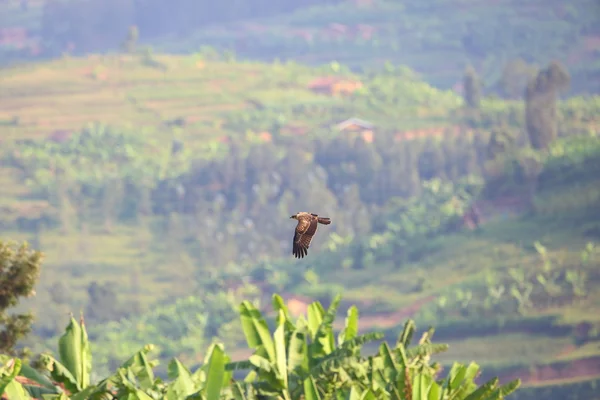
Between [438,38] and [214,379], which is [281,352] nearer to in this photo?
[214,379]


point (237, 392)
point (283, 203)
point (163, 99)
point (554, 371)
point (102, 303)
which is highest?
point (163, 99)

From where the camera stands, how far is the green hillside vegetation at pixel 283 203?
77625 millimetres

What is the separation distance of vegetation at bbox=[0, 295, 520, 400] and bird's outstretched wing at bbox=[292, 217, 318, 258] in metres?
3.11

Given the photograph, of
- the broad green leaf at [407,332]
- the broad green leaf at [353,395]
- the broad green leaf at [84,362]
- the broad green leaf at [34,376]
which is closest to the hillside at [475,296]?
the broad green leaf at [407,332]

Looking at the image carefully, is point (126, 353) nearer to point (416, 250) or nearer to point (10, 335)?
point (416, 250)

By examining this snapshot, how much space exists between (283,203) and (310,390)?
273 ft

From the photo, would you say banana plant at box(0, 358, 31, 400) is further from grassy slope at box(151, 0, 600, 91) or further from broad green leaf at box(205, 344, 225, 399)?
grassy slope at box(151, 0, 600, 91)

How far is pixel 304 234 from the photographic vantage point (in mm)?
14266

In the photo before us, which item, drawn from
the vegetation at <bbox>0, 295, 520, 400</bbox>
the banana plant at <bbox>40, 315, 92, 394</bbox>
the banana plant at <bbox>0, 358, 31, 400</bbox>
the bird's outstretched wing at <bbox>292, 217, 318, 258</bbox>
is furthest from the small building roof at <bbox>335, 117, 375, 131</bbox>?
the bird's outstretched wing at <bbox>292, 217, 318, 258</bbox>

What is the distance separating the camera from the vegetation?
17547 mm

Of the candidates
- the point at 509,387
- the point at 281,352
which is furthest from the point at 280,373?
the point at 509,387

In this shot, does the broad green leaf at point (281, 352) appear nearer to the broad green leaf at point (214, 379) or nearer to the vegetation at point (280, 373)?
the vegetation at point (280, 373)

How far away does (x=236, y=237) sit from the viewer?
331ft

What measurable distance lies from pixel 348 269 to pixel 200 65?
1329 inches
